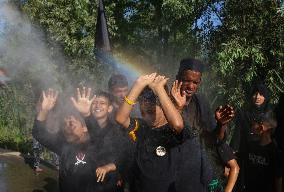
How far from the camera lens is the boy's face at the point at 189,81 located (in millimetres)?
3561

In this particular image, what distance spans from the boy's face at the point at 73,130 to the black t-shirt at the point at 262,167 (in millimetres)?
1689

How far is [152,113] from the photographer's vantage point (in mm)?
3053

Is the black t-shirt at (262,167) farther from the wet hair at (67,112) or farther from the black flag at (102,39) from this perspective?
the black flag at (102,39)

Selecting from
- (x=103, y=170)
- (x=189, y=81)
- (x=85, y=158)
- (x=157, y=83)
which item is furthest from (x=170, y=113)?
(x=85, y=158)

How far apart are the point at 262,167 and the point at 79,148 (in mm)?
1742

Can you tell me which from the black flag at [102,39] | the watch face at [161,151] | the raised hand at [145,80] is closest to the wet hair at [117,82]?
the raised hand at [145,80]

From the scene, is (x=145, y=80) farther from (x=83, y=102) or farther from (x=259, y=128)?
(x=259, y=128)

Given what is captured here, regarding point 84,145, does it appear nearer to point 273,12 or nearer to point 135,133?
point 135,133

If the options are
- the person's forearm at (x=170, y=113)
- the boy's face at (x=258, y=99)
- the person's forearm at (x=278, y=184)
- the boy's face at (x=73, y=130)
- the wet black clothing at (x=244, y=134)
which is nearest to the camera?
the person's forearm at (x=170, y=113)

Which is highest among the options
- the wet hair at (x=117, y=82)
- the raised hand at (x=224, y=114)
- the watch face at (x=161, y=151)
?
the wet hair at (x=117, y=82)

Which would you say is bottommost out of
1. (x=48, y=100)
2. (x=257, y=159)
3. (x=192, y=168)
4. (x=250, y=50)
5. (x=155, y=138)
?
(x=257, y=159)

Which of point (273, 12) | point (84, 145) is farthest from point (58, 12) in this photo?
point (84, 145)

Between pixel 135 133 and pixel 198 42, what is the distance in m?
9.30

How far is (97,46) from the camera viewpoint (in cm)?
830
